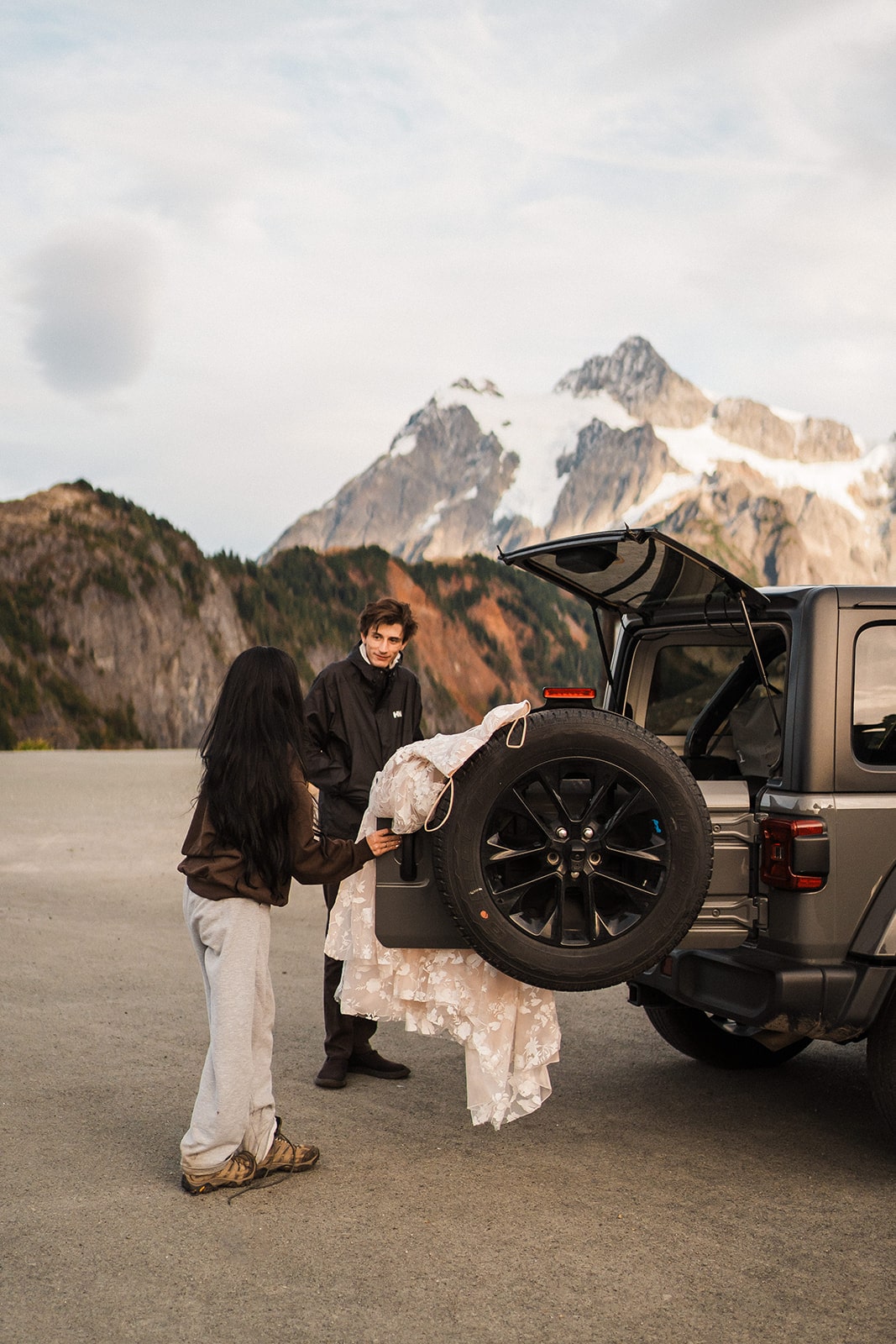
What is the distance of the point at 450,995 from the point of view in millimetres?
3850

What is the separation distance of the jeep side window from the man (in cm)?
196

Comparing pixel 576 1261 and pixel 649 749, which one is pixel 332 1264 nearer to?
pixel 576 1261

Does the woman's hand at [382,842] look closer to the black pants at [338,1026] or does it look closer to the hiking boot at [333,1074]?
the black pants at [338,1026]

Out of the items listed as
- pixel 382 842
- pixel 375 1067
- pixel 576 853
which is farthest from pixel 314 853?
pixel 375 1067

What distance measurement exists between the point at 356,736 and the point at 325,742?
16 centimetres

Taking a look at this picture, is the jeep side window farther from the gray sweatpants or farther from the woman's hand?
the gray sweatpants

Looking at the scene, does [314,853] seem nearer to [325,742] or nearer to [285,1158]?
[285,1158]

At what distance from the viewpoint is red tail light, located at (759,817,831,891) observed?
380 centimetres

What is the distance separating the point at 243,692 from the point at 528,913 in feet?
3.88

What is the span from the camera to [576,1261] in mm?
3299

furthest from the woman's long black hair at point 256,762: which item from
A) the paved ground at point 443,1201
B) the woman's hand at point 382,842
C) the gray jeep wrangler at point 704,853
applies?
the paved ground at point 443,1201

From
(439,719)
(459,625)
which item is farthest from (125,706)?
(459,625)

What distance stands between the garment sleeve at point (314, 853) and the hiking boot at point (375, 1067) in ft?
5.31

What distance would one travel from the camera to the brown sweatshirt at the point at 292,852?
379 cm
